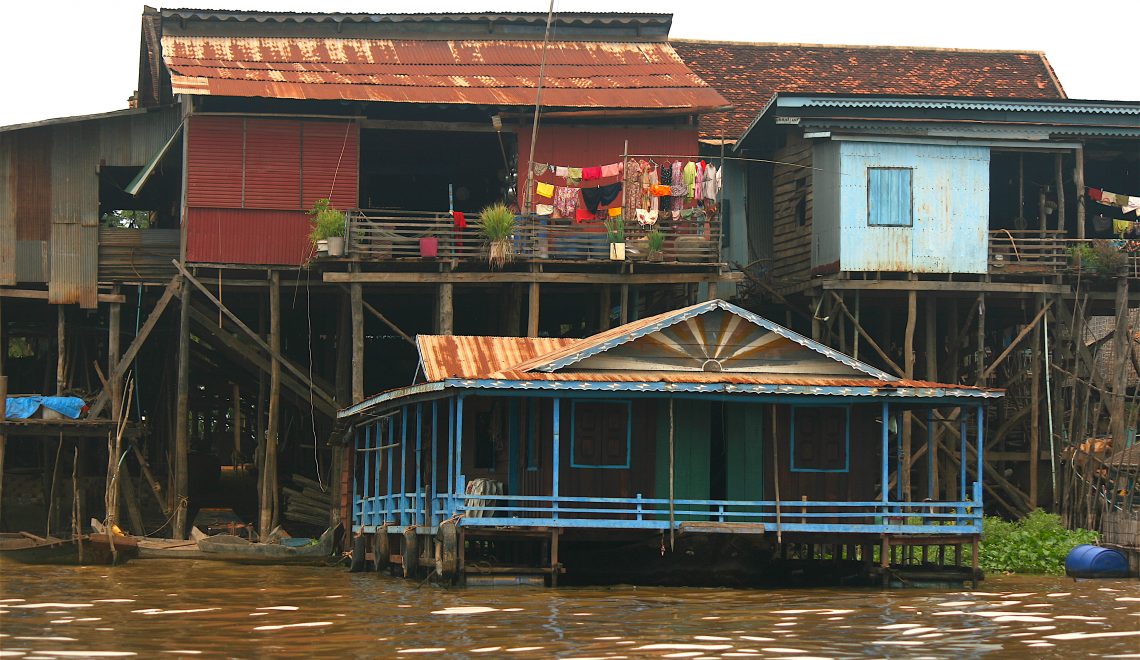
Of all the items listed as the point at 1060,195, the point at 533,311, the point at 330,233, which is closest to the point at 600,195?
the point at 533,311

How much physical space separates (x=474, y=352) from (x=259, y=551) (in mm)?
5494

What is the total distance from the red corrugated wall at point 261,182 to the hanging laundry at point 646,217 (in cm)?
565

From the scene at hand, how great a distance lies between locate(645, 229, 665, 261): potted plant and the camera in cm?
3281

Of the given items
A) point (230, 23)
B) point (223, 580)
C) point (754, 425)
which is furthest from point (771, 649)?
point (230, 23)

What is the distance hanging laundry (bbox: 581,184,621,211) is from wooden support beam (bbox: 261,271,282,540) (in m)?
6.26

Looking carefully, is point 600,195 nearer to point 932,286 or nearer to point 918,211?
point 918,211

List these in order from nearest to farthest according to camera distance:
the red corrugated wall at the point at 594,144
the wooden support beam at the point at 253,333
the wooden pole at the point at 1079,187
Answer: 1. the wooden support beam at the point at 253,333
2. the wooden pole at the point at 1079,187
3. the red corrugated wall at the point at 594,144

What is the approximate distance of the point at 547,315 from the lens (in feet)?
127

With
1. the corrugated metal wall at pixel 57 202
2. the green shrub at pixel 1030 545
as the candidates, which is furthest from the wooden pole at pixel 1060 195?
the corrugated metal wall at pixel 57 202

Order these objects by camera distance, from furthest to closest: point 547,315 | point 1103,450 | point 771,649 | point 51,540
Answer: point 547,315 → point 1103,450 → point 51,540 → point 771,649

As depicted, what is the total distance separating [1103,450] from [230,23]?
19709mm

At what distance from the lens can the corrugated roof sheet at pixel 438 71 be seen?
3341 cm

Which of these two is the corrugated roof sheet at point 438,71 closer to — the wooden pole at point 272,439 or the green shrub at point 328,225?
the green shrub at point 328,225

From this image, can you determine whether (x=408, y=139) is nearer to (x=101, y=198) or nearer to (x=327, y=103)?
(x=327, y=103)
